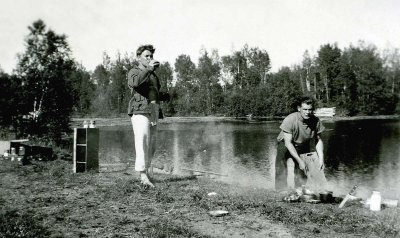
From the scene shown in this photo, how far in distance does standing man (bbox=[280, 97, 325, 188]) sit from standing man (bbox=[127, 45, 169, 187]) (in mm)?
2320

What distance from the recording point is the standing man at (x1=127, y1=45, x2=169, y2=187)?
643 cm

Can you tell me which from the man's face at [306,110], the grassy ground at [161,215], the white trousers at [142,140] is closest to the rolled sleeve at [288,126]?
the man's face at [306,110]

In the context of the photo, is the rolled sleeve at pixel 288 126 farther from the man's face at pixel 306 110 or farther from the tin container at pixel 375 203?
the tin container at pixel 375 203

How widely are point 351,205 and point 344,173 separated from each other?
11.5 meters

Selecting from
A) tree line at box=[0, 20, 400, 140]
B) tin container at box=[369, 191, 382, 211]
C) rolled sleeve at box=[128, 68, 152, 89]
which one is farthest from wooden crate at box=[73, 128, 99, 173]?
tree line at box=[0, 20, 400, 140]

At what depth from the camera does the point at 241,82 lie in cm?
7931

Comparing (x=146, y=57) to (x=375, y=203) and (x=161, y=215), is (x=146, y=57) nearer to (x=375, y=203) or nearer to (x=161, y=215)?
(x=161, y=215)

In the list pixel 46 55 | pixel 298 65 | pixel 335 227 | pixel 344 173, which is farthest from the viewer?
pixel 298 65

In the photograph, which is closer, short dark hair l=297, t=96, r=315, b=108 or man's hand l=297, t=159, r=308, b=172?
man's hand l=297, t=159, r=308, b=172

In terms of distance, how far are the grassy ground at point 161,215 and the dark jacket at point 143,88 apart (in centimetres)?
132

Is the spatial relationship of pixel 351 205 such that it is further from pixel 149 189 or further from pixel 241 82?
pixel 241 82

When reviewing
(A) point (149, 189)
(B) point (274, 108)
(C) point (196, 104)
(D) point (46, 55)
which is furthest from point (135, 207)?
(C) point (196, 104)

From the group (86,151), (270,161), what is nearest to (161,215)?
(86,151)

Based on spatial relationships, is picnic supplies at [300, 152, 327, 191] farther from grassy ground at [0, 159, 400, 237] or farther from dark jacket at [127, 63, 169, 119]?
dark jacket at [127, 63, 169, 119]
